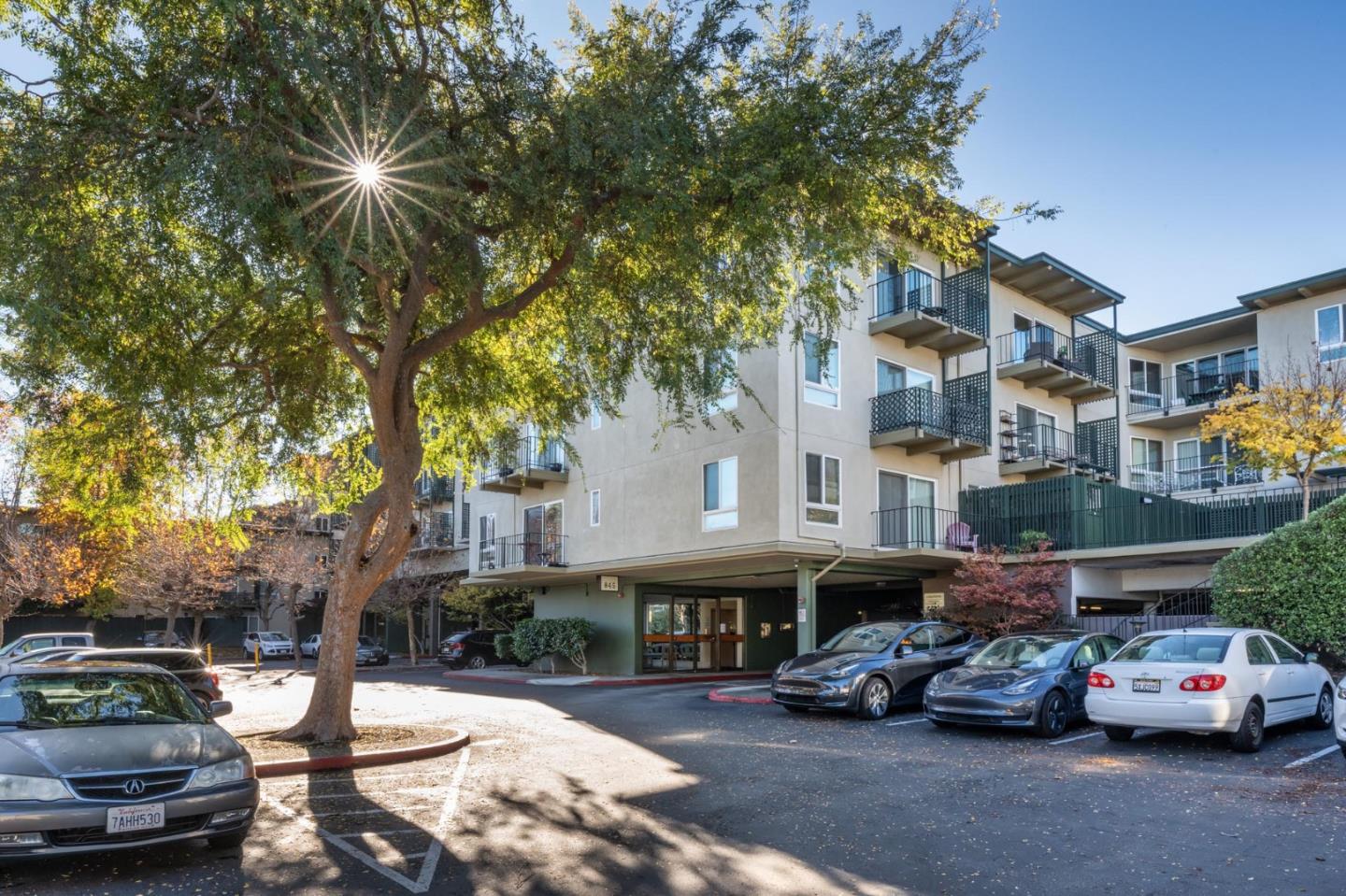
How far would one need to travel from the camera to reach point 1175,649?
12.3 m

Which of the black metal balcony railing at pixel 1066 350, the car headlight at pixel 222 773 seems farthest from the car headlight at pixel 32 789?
the black metal balcony railing at pixel 1066 350

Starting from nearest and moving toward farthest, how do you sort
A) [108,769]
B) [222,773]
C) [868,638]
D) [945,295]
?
[108,769], [222,773], [868,638], [945,295]

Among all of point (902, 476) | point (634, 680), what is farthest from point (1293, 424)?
point (634, 680)

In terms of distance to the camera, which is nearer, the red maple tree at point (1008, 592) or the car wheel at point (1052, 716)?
the car wheel at point (1052, 716)

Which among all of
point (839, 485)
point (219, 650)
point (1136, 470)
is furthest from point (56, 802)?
point (219, 650)

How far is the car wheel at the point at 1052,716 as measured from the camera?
1299 centimetres

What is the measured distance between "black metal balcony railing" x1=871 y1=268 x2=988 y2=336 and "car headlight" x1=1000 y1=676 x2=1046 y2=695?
42.4 ft

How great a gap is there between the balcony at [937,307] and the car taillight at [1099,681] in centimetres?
1316

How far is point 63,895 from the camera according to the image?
621cm

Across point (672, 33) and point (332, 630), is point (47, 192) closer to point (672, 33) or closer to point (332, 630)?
point (332, 630)

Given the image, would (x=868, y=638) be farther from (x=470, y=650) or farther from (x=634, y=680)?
(x=470, y=650)

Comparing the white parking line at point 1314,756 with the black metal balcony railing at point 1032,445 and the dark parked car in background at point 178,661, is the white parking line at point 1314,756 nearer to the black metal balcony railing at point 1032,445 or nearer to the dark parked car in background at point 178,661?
the dark parked car in background at point 178,661

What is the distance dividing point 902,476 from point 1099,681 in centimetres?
1251

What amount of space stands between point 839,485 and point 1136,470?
47.8ft
